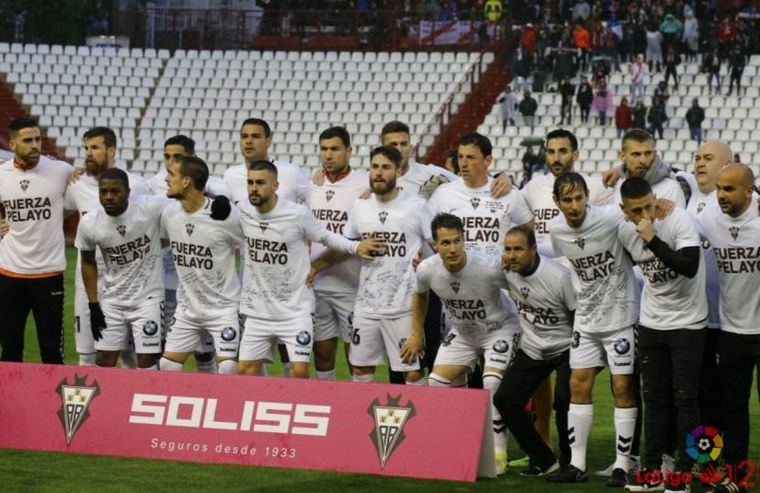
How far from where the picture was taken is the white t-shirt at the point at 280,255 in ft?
36.0

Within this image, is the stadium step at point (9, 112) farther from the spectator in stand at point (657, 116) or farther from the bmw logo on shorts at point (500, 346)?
the bmw logo on shorts at point (500, 346)

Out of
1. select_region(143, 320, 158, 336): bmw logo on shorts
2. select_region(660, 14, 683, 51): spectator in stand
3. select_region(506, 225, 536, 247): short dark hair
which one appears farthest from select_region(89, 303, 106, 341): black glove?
select_region(660, 14, 683, 51): spectator in stand

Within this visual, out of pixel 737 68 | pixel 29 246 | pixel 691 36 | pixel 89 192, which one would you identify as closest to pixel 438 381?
pixel 89 192

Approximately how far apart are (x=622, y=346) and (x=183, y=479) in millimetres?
2962

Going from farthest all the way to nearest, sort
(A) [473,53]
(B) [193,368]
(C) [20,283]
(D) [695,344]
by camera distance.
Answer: (A) [473,53], (B) [193,368], (C) [20,283], (D) [695,344]

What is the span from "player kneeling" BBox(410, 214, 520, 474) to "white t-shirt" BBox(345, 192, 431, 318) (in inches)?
25.4

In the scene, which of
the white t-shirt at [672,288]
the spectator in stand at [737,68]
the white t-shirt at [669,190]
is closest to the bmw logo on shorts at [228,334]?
the white t-shirt at [669,190]

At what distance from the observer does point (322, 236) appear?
36.4 ft

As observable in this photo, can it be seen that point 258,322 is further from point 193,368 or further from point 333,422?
point 193,368

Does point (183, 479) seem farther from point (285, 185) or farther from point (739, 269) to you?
point (739, 269)

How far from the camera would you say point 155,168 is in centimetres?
3775

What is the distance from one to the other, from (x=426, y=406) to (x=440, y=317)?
265cm

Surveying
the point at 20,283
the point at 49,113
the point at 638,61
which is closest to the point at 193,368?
the point at 20,283

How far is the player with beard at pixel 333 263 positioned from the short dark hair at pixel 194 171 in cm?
A: 105
